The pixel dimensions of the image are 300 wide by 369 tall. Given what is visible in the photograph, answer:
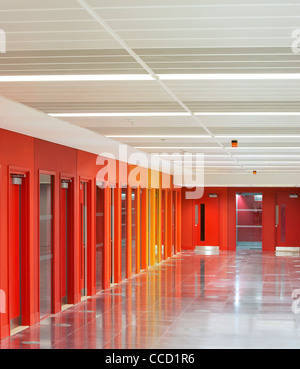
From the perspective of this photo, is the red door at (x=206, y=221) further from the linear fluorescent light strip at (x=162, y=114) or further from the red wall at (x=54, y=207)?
the linear fluorescent light strip at (x=162, y=114)

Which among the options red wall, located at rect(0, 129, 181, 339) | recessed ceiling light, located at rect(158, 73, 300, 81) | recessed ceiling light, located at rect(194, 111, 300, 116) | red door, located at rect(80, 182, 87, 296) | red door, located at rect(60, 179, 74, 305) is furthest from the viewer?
red door, located at rect(80, 182, 87, 296)

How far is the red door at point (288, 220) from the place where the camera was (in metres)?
27.8

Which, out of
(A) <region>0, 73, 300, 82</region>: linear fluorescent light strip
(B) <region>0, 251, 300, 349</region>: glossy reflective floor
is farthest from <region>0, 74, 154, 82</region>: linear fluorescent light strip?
(B) <region>0, 251, 300, 349</region>: glossy reflective floor

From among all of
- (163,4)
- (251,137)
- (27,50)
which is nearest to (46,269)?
(251,137)

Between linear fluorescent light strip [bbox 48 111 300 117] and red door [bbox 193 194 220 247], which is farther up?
linear fluorescent light strip [bbox 48 111 300 117]

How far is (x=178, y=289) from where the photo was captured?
15.3 m

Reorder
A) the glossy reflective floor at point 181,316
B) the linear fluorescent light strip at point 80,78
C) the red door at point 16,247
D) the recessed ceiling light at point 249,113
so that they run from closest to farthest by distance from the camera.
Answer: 1. the linear fluorescent light strip at point 80,78
2. the recessed ceiling light at point 249,113
3. the glossy reflective floor at point 181,316
4. the red door at point 16,247

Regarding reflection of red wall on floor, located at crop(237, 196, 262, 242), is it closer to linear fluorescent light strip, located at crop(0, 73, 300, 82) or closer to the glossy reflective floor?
the glossy reflective floor

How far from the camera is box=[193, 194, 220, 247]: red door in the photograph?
28156 mm

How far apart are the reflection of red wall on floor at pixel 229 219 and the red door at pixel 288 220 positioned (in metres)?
0.25

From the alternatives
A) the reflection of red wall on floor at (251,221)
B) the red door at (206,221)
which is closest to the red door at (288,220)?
the reflection of red wall on floor at (251,221)

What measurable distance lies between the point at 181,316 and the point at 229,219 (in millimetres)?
16855

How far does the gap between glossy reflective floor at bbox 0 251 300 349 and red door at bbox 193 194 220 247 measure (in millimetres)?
9279

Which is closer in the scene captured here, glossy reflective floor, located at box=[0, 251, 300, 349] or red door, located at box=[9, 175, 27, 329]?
glossy reflective floor, located at box=[0, 251, 300, 349]
